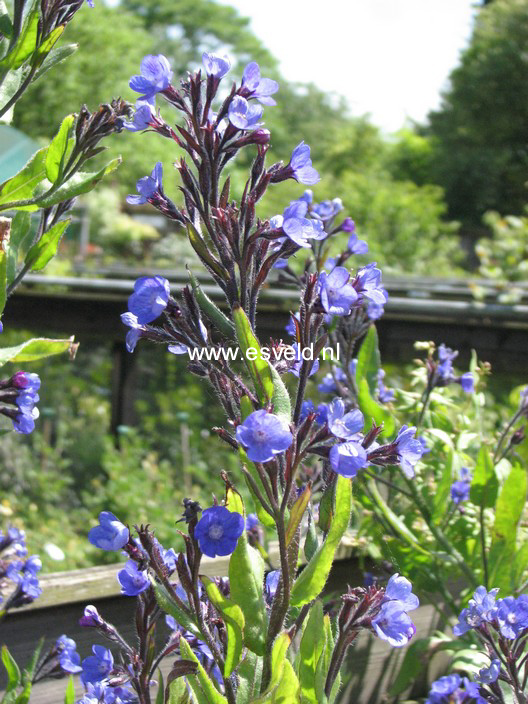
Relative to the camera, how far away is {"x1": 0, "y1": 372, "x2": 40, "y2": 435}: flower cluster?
108 cm

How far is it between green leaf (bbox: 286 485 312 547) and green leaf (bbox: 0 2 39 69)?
0.66 m

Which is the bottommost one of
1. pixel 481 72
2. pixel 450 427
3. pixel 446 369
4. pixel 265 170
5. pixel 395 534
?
pixel 395 534

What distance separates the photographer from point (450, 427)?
1824 mm

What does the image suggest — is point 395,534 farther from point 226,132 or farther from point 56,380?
point 56,380

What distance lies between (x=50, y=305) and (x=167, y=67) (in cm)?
407

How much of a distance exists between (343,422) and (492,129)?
29779 millimetres

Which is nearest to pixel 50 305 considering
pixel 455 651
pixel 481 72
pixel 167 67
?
pixel 455 651

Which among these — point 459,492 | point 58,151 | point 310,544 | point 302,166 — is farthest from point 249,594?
point 459,492

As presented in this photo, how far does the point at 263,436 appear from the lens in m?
0.71

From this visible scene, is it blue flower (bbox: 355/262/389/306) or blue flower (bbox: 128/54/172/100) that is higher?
blue flower (bbox: 128/54/172/100)

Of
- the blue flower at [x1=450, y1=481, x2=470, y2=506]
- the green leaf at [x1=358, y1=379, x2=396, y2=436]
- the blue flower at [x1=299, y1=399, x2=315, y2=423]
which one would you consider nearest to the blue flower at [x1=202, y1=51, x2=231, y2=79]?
the blue flower at [x1=299, y1=399, x2=315, y2=423]

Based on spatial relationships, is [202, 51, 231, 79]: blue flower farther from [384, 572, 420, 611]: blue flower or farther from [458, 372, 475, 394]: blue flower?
[458, 372, 475, 394]: blue flower

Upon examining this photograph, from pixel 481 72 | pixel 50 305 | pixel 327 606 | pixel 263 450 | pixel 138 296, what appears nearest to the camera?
pixel 263 450

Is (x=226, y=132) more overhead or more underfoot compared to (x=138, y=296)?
more overhead
